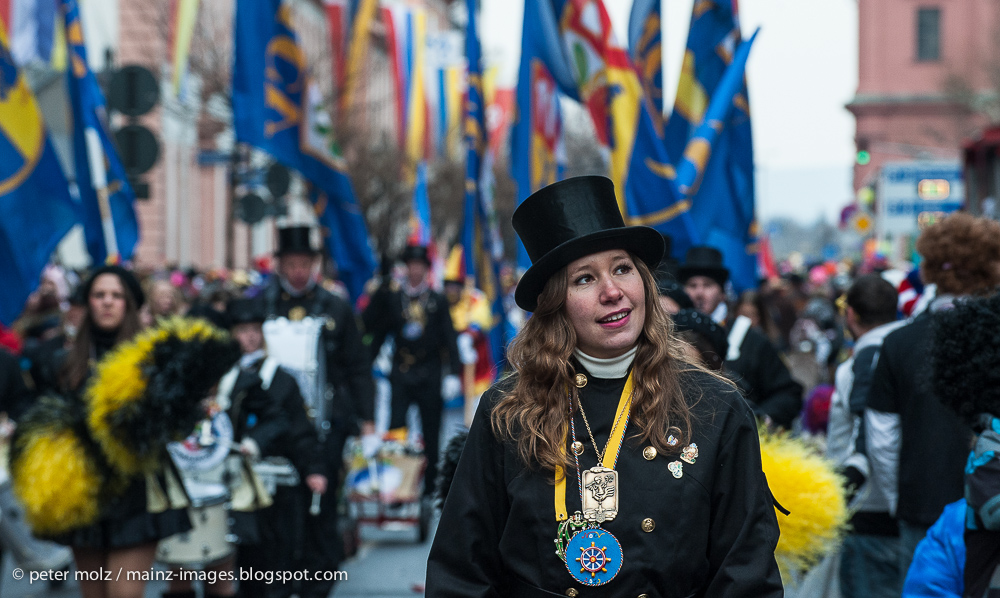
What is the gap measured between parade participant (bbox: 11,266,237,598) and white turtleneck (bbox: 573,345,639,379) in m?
2.77

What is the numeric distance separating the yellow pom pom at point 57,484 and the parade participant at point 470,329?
36.8 ft

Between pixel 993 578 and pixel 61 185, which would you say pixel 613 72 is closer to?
pixel 61 185

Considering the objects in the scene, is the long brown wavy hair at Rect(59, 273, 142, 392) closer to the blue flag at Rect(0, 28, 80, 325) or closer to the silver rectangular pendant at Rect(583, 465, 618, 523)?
the blue flag at Rect(0, 28, 80, 325)

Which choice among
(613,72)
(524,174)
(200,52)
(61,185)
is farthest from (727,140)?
(200,52)

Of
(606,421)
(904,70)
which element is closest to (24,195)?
(606,421)

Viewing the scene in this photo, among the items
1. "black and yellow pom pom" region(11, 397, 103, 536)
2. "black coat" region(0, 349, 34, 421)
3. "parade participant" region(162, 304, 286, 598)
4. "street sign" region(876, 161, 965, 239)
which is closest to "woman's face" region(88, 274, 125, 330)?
"black and yellow pom pom" region(11, 397, 103, 536)

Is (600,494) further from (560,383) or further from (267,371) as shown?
(267,371)

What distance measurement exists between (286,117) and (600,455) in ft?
25.7

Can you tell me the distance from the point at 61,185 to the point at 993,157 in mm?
11038

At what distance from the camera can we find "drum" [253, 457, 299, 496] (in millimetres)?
6406

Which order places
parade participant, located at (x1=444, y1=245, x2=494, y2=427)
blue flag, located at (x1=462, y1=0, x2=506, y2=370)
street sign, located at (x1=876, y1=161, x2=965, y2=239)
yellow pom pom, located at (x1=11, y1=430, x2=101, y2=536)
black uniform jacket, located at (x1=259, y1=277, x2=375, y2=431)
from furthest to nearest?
street sign, located at (x1=876, y1=161, x2=965, y2=239), parade participant, located at (x1=444, y1=245, x2=494, y2=427), blue flag, located at (x1=462, y1=0, x2=506, y2=370), black uniform jacket, located at (x1=259, y1=277, x2=375, y2=431), yellow pom pom, located at (x1=11, y1=430, x2=101, y2=536)

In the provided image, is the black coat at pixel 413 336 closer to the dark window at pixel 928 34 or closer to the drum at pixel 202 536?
the drum at pixel 202 536

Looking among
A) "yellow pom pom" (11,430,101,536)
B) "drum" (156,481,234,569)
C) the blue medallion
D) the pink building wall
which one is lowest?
"drum" (156,481,234,569)

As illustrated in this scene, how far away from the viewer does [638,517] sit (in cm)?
295
